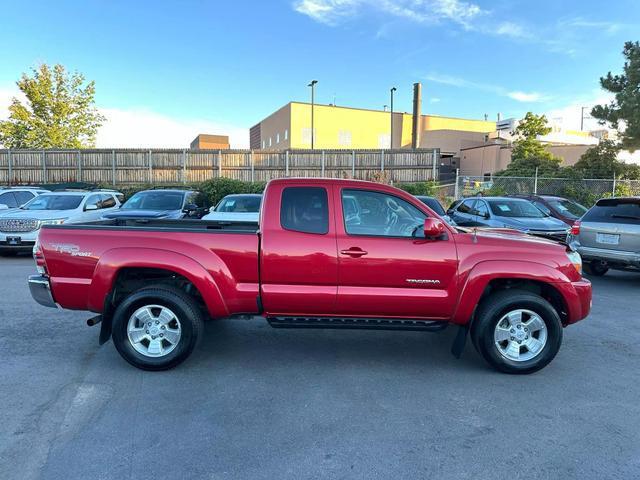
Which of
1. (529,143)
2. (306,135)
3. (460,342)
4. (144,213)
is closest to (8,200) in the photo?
(144,213)

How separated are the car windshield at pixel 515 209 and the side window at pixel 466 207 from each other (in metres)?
0.66

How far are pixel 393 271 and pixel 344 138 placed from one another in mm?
52742

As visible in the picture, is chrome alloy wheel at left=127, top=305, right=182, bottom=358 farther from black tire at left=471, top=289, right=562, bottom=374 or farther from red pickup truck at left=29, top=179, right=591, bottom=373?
black tire at left=471, top=289, right=562, bottom=374

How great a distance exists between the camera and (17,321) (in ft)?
19.5

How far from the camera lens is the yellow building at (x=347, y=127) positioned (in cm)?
5378

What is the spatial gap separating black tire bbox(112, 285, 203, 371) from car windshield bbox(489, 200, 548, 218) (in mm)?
9569

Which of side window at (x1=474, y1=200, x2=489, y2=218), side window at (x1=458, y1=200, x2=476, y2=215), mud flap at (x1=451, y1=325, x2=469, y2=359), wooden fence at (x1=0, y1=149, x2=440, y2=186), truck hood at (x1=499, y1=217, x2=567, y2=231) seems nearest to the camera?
mud flap at (x1=451, y1=325, x2=469, y2=359)

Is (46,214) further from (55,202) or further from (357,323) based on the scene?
(357,323)

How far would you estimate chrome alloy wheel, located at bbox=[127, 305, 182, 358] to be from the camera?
4.44 m

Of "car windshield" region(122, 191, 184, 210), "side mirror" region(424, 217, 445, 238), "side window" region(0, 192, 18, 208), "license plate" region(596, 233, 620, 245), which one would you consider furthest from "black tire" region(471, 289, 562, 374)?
"side window" region(0, 192, 18, 208)

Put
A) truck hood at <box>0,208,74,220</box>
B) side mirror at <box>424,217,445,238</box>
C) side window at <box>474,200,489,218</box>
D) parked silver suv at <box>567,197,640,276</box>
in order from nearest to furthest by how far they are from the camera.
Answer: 1. side mirror at <box>424,217,445,238</box>
2. parked silver suv at <box>567,197,640,276</box>
3. truck hood at <box>0,208,74,220</box>
4. side window at <box>474,200,489,218</box>

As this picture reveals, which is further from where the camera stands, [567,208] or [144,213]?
[567,208]

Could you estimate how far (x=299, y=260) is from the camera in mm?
4355

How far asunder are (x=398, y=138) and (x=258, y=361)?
55.4 meters
